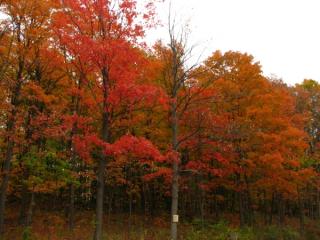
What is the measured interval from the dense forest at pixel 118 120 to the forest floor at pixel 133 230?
127mm

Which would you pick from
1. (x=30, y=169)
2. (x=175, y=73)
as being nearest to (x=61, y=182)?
(x=30, y=169)

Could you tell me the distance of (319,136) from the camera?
108 ft

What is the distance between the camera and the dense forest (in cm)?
1433

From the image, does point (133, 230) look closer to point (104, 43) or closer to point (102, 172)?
point (102, 172)

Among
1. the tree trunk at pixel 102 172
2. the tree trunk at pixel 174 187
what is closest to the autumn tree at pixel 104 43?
the tree trunk at pixel 102 172

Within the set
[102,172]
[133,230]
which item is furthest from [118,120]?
[133,230]

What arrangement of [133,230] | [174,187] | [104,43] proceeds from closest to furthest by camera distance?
[104,43] → [174,187] → [133,230]

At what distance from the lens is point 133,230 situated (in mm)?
23844

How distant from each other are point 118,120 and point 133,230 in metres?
10.7

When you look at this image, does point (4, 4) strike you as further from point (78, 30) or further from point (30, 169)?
point (30, 169)

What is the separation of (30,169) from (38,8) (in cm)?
827

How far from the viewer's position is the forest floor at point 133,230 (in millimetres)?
Result: 20219

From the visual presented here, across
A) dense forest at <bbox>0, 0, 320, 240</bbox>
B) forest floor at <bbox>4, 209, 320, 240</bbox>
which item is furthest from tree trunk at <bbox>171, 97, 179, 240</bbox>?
forest floor at <bbox>4, 209, 320, 240</bbox>

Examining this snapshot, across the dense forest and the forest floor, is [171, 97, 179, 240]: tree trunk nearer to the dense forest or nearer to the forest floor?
the dense forest
